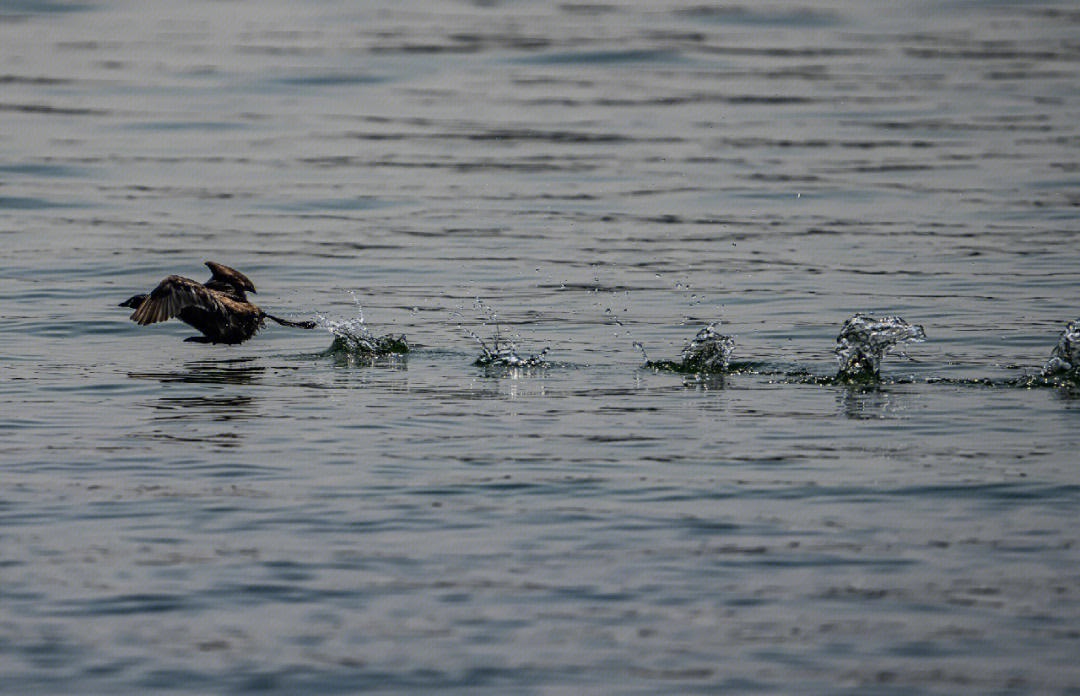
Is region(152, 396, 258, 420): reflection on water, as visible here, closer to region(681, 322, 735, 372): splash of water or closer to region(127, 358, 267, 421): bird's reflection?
region(127, 358, 267, 421): bird's reflection

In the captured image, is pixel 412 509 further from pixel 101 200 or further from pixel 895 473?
pixel 101 200

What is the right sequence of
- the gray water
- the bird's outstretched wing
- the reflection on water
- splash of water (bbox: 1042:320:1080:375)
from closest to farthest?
the gray water
the reflection on water
splash of water (bbox: 1042:320:1080:375)
the bird's outstretched wing

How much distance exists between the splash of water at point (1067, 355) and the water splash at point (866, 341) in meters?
0.92

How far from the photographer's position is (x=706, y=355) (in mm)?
12109

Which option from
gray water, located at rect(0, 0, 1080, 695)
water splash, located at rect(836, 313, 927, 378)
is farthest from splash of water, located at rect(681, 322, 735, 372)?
water splash, located at rect(836, 313, 927, 378)

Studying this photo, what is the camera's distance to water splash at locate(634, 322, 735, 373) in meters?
12.0

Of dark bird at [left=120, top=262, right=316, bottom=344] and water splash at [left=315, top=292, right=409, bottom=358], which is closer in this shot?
dark bird at [left=120, top=262, right=316, bottom=344]

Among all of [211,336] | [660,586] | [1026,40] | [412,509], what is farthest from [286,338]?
[1026,40]

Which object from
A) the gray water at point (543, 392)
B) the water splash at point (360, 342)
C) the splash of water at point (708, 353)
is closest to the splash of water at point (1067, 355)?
the gray water at point (543, 392)

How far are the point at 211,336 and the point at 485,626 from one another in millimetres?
6867

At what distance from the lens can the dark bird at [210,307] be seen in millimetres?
12625

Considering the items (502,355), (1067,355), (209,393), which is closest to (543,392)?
(502,355)

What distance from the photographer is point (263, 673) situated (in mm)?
6270

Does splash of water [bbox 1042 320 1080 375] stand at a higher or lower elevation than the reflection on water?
higher
